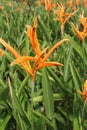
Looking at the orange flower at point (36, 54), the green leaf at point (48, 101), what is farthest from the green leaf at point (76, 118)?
the orange flower at point (36, 54)

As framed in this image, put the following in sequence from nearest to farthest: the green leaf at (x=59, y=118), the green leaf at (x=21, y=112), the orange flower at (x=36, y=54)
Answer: the orange flower at (x=36, y=54), the green leaf at (x=21, y=112), the green leaf at (x=59, y=118)

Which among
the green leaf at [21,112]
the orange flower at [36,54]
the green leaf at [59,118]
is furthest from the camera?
the green leaf at [59,118]

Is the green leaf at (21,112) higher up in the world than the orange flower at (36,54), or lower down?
lower down

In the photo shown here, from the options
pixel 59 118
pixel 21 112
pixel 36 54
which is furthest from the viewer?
pixel 59 118

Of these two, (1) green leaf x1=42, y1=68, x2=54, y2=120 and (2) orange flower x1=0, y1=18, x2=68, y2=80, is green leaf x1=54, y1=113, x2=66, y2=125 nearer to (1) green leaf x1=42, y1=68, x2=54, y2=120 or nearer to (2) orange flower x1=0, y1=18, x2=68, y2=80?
(1) green leaf x1=42, y1=68, x2=54, y2=120

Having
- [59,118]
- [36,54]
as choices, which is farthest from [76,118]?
[36,54]

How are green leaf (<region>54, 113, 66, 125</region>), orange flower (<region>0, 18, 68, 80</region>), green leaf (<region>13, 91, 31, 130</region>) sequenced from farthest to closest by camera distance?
green leaf (<region>54, 113, 66, 125</region>), green leaf (<region>13, 91, 31, 130</region>), orange flower (<region>0, 18, 68, 80</region>)

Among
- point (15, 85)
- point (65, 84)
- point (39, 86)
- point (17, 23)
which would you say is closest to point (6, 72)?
point (39, 86)

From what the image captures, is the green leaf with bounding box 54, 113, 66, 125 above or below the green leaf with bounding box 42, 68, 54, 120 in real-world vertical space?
below

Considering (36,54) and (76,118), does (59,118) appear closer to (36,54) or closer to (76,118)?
(76,118)

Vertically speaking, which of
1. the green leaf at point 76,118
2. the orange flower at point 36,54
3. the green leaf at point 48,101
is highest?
the orange flower at point 36,54

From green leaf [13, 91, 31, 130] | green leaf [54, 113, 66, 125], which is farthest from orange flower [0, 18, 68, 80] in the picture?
green leaf [54, 113, 66, 125]

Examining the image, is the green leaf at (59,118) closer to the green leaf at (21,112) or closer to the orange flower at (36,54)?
the green leaf at (21,112)
